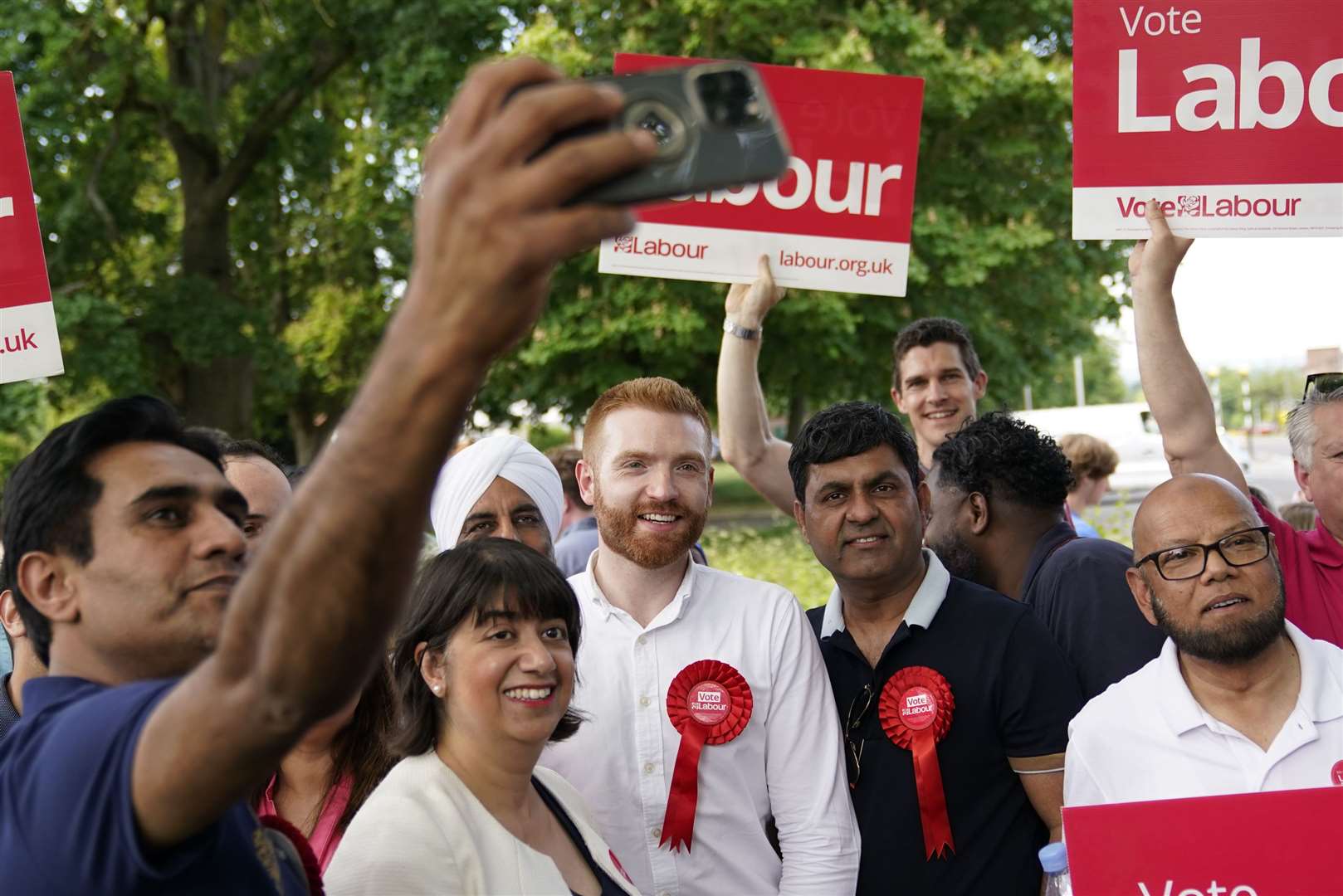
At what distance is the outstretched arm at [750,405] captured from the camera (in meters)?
4.78

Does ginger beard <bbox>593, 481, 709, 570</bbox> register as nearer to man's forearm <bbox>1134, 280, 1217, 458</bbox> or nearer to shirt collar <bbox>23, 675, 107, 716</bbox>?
man's forearm <bbox>1134, 280, 1217, 458</bbox>

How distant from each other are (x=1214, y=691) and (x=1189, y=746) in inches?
6.1

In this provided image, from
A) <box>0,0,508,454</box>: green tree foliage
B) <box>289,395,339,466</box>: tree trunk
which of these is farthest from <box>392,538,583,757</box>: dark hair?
<box>289,395,339,466</box>: tree trunk

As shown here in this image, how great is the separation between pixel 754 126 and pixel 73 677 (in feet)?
3.83

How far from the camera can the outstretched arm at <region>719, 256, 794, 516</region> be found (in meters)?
4.78

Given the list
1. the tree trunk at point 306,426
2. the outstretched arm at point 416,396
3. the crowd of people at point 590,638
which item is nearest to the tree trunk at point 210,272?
the tree trunk at point 306,426

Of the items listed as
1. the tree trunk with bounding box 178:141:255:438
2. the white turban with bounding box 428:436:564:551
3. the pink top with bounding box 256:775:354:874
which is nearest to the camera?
the pink top with bounding box 256:775:354:874

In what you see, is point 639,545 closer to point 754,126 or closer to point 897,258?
point 897,258

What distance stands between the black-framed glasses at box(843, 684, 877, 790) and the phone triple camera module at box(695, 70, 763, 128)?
2445 mm

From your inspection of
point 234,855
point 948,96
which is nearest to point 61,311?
point 948,96

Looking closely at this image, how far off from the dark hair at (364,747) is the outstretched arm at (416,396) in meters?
1.75

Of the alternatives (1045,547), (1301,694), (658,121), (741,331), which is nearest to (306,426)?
(741,331)

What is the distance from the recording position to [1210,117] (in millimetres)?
4285

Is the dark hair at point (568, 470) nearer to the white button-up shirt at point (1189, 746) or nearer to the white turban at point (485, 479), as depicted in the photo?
the white turban at point (485, 479)
